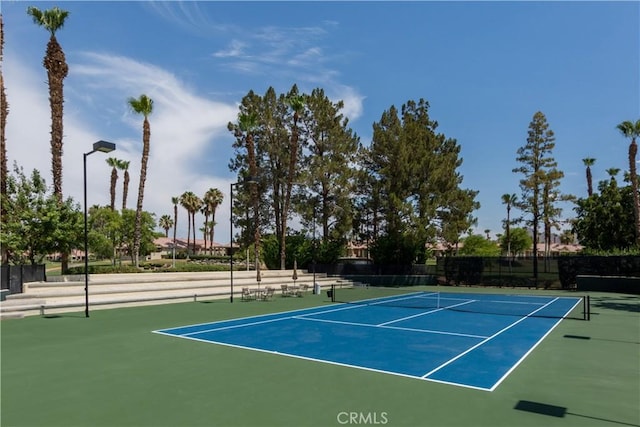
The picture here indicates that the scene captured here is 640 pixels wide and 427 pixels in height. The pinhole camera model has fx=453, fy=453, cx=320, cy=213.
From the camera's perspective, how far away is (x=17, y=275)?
68.0 ft

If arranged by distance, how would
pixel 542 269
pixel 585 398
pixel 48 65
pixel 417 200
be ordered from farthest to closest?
pixel 417 200 → pixel 542 269 → pixel 48 65 → pixel 585 398

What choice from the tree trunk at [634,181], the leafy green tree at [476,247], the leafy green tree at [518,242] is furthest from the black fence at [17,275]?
the leafy green tree at [518,242]

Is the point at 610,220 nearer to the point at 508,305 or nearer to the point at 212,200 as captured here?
the point at 508,305

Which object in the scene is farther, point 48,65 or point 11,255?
point 48,65

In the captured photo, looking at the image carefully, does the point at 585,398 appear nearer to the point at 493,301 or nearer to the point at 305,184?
the point at 493,301

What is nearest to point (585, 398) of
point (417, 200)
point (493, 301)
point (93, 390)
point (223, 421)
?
point (223, 421)

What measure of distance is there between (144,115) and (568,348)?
111 ft

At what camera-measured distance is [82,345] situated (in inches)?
484

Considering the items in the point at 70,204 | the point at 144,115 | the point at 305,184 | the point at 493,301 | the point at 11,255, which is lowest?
the point at 493,301

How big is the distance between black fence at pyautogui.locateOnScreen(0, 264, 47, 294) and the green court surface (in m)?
8.24

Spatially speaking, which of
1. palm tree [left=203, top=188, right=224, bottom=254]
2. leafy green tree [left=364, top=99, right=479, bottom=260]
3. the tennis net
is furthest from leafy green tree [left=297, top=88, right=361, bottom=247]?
palm tree [left=203, top=188, right=224, bottom=254]

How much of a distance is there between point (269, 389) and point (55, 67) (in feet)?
95.0

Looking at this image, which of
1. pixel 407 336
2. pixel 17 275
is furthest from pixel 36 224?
pixel 407 336

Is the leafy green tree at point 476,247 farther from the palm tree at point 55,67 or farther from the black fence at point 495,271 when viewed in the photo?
the palm tree at point 55,67
